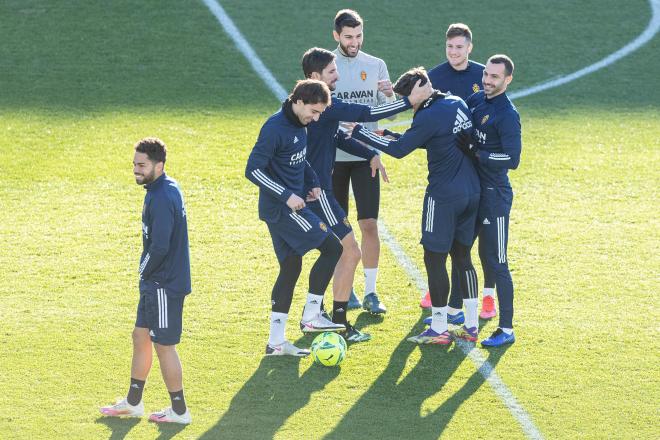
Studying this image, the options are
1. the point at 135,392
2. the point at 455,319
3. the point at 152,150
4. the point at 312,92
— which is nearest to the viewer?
the point at 152,150

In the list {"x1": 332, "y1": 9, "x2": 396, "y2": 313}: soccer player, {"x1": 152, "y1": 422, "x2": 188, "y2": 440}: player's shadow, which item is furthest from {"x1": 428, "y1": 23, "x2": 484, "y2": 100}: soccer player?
{"x1": 152, "y1": 422, "x2": 188, "y2": 440}: player's shadow

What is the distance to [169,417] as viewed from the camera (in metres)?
7.02

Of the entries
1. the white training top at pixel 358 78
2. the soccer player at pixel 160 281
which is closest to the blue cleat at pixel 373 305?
the white training top at pixel 358 78

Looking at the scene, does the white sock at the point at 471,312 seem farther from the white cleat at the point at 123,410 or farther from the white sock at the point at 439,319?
the white cleat at the point at 123,410

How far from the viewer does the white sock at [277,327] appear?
808 centimetres

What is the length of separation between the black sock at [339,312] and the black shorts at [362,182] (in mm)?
853

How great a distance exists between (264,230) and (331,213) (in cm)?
259

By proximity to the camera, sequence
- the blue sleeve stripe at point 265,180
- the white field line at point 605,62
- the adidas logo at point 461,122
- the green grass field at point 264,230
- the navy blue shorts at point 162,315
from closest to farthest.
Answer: the navy blue shorts at point 162,315 < the green grass field at point 264,230 < the blue sleeve stripe at point 265,180 < the adidas logo at point 461,122 < the white field line at point 605,62

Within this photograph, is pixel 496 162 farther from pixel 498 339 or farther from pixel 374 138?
pixel 498 339

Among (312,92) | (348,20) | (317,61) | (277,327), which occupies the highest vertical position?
(348,20)

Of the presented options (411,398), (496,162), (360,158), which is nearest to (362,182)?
(360,158)

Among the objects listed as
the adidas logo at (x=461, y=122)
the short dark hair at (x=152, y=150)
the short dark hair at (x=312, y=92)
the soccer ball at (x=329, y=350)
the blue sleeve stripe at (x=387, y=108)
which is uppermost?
the short dark hair at (x=312, y=92)

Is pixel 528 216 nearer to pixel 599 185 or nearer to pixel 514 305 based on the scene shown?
A: pixel 599 185

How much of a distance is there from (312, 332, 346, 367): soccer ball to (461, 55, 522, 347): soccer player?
1166 millimetres
